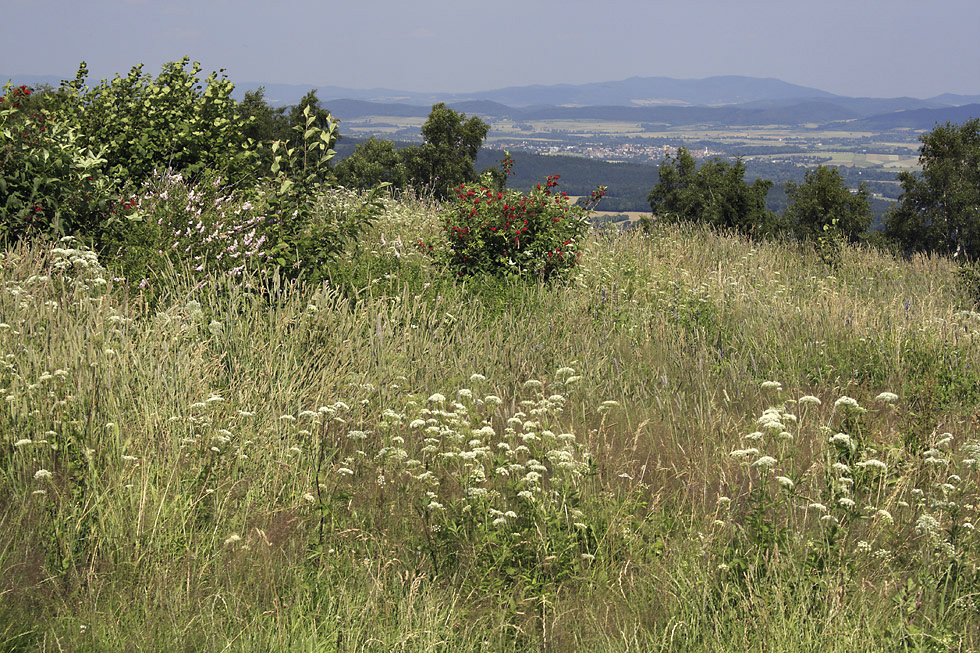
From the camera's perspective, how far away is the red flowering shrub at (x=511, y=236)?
25.0ft

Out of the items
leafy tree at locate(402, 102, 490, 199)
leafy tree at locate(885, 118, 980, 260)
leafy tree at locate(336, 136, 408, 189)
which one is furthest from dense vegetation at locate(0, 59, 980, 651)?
leafy tree at locate(402, 102, 490, 199)

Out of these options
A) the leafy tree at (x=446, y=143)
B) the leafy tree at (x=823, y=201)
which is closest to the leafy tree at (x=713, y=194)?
the leafy tree at (x=823, y=201)

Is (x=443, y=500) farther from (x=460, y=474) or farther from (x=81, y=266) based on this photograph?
(x=81, y=266)

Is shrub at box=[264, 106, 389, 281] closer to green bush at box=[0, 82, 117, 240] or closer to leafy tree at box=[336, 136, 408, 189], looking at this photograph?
green bush at box=[0, 82, 117, 240]

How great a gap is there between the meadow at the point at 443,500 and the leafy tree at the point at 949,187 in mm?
27936

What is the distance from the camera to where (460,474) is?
3176mm

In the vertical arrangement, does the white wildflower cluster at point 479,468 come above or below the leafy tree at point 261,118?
below

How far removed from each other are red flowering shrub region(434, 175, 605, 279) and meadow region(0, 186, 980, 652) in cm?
282

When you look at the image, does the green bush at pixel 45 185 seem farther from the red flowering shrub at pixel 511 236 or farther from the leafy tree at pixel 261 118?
the leafy tree at pixel 261 118

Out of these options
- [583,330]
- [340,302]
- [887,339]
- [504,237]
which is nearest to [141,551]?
[340,302]

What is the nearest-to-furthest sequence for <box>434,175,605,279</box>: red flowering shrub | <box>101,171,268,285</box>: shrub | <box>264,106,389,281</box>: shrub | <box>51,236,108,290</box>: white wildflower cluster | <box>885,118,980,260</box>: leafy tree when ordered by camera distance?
<box>51,236,108,290</box>: white wildflower cluster
<box>101,171,268,285</box>: shrub
<box>264,106,389,281</box>: shrub
<box>434,175,605,279</box>: red flowering shrub
<box>885,118,980,260</box>: leafy tree

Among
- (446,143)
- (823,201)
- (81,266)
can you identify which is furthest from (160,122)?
(446,143)

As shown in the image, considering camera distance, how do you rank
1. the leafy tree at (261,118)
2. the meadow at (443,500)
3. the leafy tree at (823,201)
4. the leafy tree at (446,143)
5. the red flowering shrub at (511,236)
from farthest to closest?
1. the leafy tree at (446,143)
2. the leafy tree at (261,118)
3. the leafy tree at (823,201)
4. the red flowering shrub at (511,236)
5. the meadow at (443,500)

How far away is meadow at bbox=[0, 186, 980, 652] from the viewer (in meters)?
2.49
